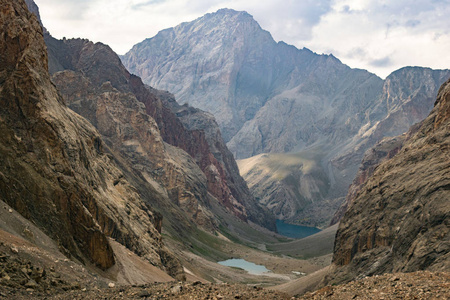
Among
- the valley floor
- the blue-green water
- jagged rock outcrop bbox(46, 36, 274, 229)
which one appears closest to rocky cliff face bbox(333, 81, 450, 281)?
the valley floor

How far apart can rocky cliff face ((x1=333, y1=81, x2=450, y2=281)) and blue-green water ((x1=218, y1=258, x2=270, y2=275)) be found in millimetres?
64635

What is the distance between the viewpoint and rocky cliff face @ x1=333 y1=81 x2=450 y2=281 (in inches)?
1764

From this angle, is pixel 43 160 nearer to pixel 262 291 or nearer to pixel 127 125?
pixel 262 291

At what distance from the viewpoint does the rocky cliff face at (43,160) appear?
40.8 m

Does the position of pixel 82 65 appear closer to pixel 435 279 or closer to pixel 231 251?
pixel 231 251

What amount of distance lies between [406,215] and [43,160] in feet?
118

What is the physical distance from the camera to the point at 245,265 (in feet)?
442

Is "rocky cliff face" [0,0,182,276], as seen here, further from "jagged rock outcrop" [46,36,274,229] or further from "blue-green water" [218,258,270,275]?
"jagged rock outcrop" [46,36,274,229]

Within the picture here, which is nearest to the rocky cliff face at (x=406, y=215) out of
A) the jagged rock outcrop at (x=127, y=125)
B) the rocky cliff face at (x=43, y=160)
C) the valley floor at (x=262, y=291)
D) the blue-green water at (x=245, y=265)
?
the valley floor at (x=262, y=291)

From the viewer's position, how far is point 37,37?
54.7 meters

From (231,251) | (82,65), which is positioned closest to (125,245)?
(231,251)

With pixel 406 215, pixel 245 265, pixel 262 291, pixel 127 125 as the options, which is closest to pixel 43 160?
pixel 262 291

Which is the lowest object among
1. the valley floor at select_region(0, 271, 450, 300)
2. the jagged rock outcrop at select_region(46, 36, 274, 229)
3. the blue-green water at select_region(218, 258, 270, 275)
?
the blue-green water at select_region(218, 258, 270, 275)

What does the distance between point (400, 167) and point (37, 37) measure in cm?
4454
